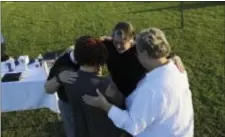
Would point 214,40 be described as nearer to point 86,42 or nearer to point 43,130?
point 43,130

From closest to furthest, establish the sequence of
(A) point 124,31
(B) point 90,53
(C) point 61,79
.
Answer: (B) point 90,53
(C) point 61,79
(A) point 124,31

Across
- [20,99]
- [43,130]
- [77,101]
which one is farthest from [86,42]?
[43,130]

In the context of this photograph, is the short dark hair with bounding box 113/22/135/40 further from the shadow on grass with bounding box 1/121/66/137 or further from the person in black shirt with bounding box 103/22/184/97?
the shadow on grass with bounding box 1/121/66/137

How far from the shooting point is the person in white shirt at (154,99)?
2.39 metres

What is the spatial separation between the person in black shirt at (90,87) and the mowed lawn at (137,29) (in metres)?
2.40

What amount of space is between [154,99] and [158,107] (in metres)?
0.06

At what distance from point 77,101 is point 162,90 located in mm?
600

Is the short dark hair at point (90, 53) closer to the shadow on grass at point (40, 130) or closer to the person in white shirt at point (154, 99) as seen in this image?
the person in white shirt at point (154, 99)

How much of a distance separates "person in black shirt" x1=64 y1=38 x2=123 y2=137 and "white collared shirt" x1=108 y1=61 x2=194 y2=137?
16cm

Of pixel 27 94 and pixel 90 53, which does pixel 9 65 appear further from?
pixel 90 53

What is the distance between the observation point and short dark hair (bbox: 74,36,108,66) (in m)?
2.53

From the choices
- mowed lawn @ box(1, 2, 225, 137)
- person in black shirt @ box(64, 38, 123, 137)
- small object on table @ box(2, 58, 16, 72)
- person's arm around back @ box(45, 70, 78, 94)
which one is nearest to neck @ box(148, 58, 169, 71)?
person in black shirt @ box(64, 38, 123, 137)

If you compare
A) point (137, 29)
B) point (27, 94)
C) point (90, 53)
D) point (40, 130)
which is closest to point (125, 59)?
point (90, 53)

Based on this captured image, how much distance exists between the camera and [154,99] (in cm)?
237
